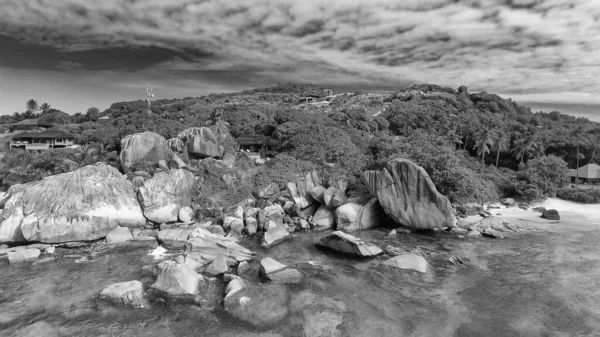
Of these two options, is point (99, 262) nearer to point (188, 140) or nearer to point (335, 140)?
point (188, 140)

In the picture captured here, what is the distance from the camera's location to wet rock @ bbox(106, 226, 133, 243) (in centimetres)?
2223

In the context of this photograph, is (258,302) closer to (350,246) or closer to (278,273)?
(278,273)

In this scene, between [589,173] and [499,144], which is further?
[499,144]

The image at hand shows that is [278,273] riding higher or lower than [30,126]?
lower

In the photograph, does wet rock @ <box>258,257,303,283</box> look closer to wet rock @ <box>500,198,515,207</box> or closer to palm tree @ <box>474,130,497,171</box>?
wet rock @ <box>500,198,515,207</box>

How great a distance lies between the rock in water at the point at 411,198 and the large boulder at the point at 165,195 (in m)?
17.1

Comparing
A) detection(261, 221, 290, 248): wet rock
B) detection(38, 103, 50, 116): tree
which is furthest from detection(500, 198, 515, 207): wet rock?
detection(38, 103, 50, 116): tree

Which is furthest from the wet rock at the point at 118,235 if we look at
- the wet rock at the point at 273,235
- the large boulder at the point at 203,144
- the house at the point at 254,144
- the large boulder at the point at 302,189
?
the house at the point at 254,144

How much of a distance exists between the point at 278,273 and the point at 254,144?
27.6 m

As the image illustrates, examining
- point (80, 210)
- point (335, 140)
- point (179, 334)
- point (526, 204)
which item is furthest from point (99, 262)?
point (526, 204)

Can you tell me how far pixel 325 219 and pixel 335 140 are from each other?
46.6 feet

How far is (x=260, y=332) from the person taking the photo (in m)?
A: 12.3

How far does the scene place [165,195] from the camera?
26.5 meters

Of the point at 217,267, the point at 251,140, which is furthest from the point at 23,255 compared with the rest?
the point at 251,140
